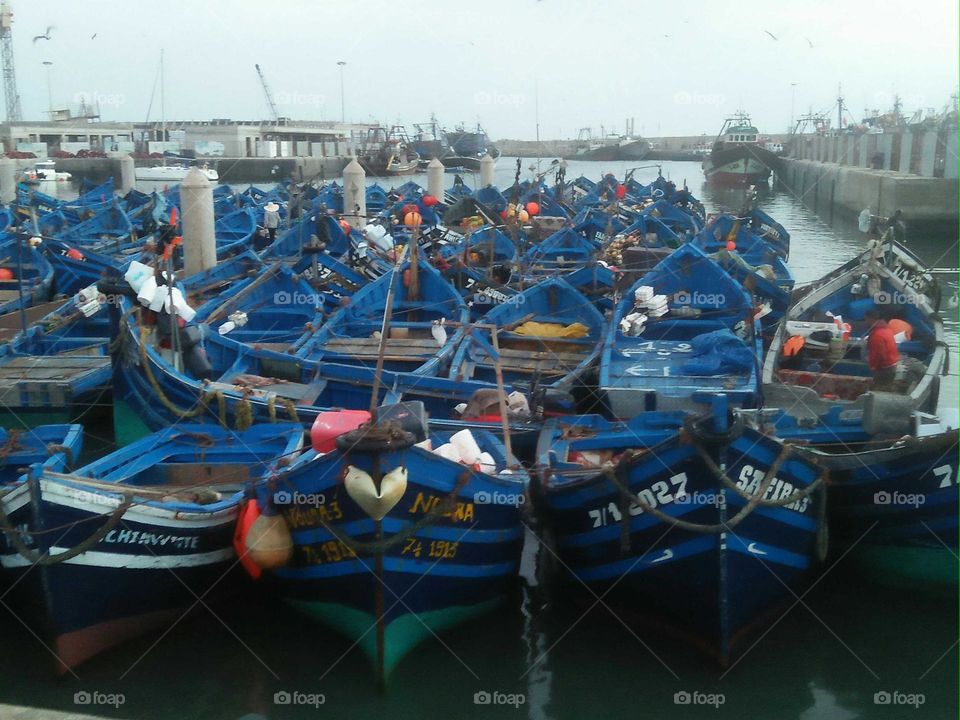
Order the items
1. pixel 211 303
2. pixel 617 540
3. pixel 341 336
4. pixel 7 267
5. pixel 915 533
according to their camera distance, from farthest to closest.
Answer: pixel 7 267 → pixel 211 303 → pixel 341 336 → pixel 915 533 → pixel 617 540

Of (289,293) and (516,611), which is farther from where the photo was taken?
(289,293)

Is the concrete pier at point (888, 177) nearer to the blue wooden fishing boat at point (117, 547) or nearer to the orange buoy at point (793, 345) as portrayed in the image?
the orange buoy at point (793, 345)

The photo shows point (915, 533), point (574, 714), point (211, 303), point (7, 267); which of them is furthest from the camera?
point (7, 267)

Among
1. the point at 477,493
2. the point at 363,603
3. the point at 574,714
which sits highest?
the point at 477,493

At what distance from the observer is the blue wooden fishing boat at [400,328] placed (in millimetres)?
11500

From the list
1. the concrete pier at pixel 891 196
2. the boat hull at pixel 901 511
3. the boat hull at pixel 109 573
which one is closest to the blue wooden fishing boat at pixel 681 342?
the boat hull at pixel 901 511

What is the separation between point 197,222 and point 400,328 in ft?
22.4

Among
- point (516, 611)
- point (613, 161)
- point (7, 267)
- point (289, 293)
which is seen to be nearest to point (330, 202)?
point (7, 267)

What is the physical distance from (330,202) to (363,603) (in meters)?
24.6

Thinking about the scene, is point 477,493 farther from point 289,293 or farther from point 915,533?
point 289,293

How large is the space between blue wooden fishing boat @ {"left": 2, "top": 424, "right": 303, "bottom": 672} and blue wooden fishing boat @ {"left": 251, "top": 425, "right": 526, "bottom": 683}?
58 centimetres

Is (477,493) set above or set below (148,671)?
above

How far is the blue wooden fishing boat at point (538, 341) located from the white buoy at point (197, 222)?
7.40 m

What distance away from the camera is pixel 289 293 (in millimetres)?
14344
